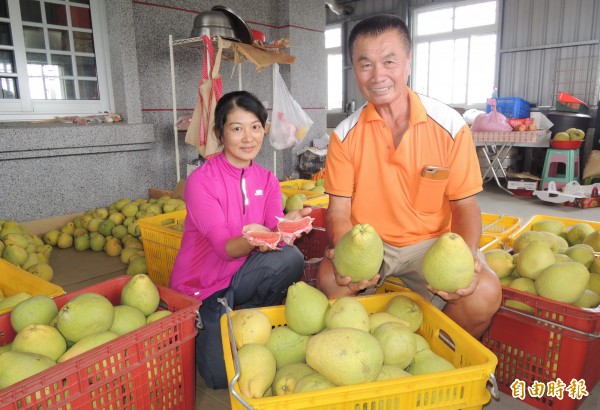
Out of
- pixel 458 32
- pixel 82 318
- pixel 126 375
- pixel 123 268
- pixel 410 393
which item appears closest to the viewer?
pixel 410 393

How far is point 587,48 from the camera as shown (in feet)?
26.3

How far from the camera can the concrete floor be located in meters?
1.67

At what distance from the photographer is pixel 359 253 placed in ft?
4.40

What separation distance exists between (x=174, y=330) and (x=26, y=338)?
401 mm

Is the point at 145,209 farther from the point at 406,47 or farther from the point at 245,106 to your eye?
the point at 406,47

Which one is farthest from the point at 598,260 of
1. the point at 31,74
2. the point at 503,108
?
the point at 503,108

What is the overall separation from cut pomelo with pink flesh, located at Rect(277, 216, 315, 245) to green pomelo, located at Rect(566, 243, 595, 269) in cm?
120

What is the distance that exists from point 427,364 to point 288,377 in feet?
1.22

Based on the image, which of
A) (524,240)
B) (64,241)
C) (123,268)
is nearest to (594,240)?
(524,240)

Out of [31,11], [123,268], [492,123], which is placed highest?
[31,11]

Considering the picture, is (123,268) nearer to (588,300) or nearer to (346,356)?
(346,356)

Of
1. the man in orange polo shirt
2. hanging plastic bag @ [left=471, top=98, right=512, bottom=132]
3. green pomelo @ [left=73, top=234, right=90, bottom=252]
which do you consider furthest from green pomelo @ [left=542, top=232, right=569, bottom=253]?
hanging plastic bag @ [left=471, top=98, right=512, bottom=132]

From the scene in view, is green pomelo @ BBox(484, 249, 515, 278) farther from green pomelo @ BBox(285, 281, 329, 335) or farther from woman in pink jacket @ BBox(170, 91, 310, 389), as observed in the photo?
green pomelo @ BBox(285, 281, 329, 335)

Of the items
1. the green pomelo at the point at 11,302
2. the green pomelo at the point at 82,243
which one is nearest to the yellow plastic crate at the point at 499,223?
the green pomelo at the point at 11,302
